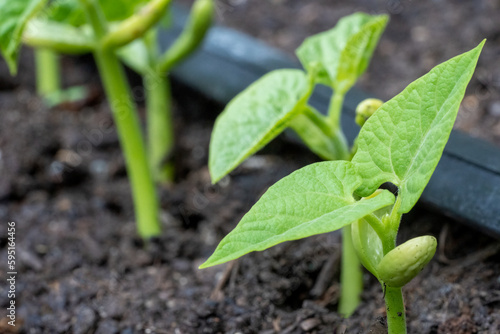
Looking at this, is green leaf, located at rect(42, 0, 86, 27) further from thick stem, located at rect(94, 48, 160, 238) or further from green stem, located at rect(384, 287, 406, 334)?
green stem, located at rect(384, 287, 406, 334)

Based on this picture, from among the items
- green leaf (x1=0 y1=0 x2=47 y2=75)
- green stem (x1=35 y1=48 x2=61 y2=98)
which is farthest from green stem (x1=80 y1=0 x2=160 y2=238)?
green stem (x1=35 y1=48 x2=61 y2=98)

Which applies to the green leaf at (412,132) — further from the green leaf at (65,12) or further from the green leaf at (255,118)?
the green leaf at (65,12)

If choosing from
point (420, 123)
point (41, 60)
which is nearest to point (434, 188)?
point (420, 123)

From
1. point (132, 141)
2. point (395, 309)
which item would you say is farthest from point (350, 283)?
point (132, 141)

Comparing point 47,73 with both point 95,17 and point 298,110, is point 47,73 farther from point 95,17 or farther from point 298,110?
point 298,110

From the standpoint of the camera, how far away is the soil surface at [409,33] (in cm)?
152

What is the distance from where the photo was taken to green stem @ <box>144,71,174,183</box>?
146 centimetres

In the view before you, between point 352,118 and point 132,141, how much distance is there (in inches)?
19.1

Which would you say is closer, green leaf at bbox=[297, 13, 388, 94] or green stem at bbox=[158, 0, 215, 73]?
green leaf at bbox=[297, 13, 388, 94]

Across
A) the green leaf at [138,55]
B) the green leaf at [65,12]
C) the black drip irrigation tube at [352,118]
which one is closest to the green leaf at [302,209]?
the black drip irrigation tube at [352,118]

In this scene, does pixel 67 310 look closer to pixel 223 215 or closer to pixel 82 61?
pixel 223 215

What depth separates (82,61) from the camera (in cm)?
205

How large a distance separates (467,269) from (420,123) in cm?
45

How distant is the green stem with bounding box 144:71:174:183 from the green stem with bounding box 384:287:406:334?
912mm
